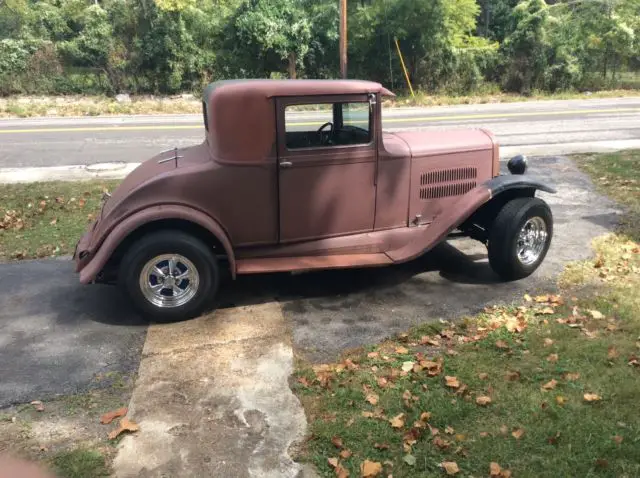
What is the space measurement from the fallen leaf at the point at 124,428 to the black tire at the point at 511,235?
11.7 feet

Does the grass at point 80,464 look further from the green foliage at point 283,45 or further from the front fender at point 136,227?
the green foliage at point 283,45

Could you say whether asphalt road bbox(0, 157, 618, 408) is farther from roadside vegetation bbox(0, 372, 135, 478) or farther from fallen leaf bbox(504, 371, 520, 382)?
fallen leaf bbox(504, 371, 520, 382)

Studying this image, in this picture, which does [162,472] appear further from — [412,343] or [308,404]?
[412,343]

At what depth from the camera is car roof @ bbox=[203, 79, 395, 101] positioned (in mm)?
4879

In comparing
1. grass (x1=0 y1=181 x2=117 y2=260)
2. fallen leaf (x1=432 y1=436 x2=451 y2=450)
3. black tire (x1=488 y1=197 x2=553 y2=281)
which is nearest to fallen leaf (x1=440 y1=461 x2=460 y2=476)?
fallen leaf (x1=432 y1=436 x2=451 y2=450)

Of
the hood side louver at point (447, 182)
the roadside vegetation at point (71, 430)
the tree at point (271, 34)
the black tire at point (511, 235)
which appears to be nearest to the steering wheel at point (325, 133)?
the hood side louver at point (447, 182)

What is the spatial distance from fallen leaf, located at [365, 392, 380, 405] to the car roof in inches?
99.6

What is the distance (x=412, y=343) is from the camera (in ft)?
14.9

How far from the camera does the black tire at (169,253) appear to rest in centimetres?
473

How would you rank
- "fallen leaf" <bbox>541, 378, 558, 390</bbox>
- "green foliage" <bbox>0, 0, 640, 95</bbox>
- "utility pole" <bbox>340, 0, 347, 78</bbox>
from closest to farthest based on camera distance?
"fallen leaf" <bbox>541, 378, 558, 390</bbox> < "utility pole" <bbox>340, 0, 347, 78</bbox> < "green foliage" <bbox>0, 0, 640, 95</bbox>

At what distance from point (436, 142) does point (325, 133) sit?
4.08 feet

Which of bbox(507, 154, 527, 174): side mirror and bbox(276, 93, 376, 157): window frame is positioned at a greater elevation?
bbox(276, 93, 376, 157): window frame

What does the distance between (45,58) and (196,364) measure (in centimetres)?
2550

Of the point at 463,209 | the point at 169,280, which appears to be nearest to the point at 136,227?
the point at 169,280
